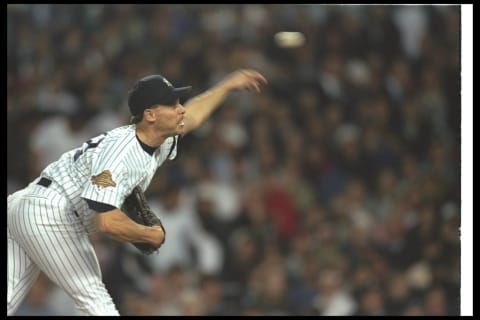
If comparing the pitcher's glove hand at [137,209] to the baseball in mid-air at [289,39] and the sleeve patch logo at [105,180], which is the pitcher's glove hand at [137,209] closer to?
the sleeve patch logo at [105,180]

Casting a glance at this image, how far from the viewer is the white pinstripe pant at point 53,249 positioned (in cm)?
324

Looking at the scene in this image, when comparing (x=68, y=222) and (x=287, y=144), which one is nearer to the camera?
(x=68, y=222)

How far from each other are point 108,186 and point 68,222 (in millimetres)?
255

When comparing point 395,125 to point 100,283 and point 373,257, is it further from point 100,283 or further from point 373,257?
point 100,283

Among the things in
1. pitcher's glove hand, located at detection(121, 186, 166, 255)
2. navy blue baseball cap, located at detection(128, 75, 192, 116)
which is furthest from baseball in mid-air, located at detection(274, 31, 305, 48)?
pitcher's glove hand, located at detection(121, 186, 166, 255)

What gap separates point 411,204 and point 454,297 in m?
0.72

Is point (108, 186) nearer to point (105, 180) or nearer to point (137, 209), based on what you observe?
point (105, 180)

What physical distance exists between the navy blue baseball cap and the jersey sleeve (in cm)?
26

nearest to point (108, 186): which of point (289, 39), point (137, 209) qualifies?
point (137, 209)

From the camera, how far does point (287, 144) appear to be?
18.9 feet

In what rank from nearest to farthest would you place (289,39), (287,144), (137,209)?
(137,209)
(289,39)
(287,144)

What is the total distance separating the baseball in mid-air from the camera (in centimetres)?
542

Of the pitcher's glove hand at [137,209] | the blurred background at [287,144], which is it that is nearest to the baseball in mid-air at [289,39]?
the blurred background at [287,144]

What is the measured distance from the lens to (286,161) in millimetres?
5738
